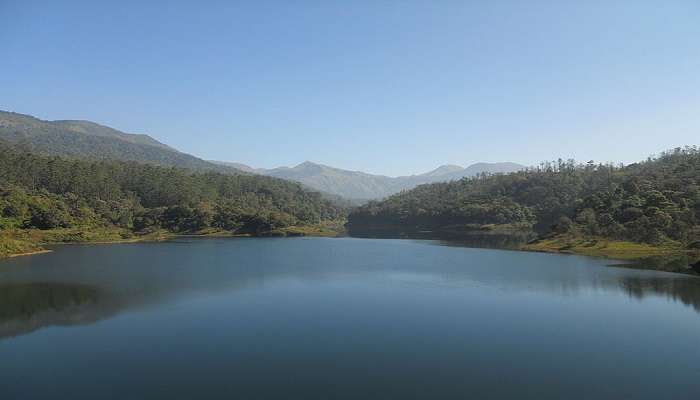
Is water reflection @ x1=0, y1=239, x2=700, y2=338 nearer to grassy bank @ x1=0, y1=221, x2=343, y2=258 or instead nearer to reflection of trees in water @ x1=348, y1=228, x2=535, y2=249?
grassy bank @ x1=0, y1=221, x2=343, y2=258

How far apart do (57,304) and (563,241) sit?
7583cm

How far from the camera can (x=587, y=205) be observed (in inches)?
3974

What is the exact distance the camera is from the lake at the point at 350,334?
21.1 meters

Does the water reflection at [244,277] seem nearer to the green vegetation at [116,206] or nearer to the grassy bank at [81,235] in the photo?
the grassy bank at [81,235]

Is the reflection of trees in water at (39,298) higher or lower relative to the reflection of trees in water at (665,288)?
lower

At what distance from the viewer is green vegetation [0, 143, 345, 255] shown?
4021 inches

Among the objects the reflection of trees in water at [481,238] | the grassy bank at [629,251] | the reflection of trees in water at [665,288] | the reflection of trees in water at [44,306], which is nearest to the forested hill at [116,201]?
the reflection of trees in water at [481,238]

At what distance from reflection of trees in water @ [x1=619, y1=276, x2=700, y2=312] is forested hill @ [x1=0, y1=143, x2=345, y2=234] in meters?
100

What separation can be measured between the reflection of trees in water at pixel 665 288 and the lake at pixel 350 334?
0.19 meters

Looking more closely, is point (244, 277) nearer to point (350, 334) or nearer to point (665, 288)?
point (350, 334)

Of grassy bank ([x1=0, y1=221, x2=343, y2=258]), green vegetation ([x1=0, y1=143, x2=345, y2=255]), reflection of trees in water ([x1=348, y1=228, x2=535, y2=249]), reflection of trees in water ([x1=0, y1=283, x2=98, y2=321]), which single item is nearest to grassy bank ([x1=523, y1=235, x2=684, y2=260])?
reflection of trees in water ([x1=348, y1=228, x2=535, y2=249])

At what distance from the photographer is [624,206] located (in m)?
88.1

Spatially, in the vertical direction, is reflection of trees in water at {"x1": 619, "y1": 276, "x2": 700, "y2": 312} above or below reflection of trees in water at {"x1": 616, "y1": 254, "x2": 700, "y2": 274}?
below

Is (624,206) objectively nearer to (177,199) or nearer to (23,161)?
(177,199)
